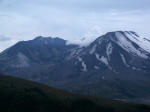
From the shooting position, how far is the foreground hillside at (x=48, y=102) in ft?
404

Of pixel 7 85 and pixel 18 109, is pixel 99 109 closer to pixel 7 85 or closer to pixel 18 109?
pixel 18 109

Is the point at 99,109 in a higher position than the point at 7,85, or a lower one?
lower

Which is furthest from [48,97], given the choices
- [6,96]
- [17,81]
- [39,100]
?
[17,81]

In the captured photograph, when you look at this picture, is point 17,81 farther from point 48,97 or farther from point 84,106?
point 84,106

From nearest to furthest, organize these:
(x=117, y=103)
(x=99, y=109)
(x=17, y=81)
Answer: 1. (x=99, y=109)
2. (x=117, y=103)
3. (x=17, y=81)

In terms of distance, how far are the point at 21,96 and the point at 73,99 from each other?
758 inches

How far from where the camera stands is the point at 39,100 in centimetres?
12975

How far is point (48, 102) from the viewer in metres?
130

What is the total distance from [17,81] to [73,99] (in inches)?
1220

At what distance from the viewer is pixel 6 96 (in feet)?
433

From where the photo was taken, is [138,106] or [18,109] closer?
[18,109]

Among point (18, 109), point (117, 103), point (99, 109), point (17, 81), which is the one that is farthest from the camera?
point (17, 81)

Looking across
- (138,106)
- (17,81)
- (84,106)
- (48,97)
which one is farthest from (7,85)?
(138,106)

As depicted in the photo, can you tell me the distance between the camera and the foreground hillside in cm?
12319
